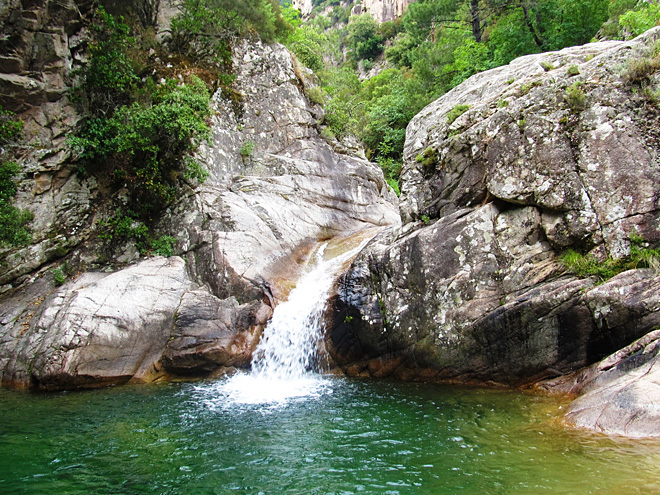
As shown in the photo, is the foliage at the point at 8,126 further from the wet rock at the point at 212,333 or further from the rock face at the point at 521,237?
the rock face at the point at 521,237

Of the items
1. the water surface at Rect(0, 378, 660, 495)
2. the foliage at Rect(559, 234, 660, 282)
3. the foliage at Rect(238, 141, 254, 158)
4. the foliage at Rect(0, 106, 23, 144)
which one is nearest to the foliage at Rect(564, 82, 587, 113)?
the foliage at Rect(559, 234, 660, 282)

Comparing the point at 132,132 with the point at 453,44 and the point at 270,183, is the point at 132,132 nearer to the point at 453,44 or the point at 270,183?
the point at 270,183

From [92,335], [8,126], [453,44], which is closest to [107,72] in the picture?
[8,126]

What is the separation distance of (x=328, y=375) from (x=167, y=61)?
683 inches

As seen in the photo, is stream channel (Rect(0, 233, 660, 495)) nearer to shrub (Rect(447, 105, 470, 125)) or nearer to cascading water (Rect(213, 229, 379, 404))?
cascading water (Rect(213, 229, 379, 404))

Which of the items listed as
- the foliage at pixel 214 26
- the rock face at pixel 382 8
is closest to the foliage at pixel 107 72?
the foliage at pixel 214 26

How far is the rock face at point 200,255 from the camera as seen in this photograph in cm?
1171

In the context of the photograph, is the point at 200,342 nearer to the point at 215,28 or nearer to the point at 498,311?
the point at 498,311

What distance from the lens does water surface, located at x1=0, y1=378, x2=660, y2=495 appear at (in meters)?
5.40

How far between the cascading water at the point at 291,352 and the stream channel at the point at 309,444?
156 mm

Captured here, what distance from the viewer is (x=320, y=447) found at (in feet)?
22.4

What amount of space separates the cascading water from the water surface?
0.76 meters

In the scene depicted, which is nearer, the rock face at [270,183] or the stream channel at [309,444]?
the stream channel at [309,444]

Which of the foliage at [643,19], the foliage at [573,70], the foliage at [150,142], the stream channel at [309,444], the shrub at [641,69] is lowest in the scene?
the stream channel at [309,444]
